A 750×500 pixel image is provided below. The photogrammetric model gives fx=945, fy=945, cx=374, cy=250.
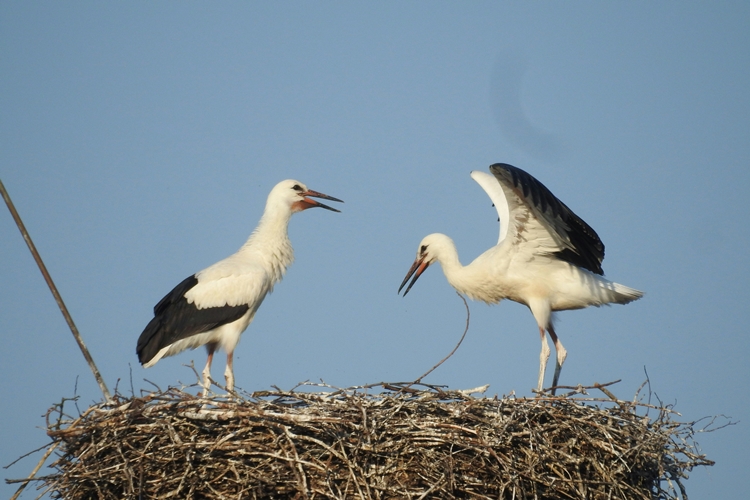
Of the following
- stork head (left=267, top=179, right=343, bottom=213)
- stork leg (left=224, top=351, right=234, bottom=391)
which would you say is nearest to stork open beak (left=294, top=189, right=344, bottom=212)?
stork head (left=267, top=179, right=343, bottom=213)

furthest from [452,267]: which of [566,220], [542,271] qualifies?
[566,220]

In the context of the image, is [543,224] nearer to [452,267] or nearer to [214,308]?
[452,267]

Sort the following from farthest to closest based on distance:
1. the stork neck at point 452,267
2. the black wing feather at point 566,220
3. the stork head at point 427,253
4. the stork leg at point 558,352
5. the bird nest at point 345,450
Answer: the stork head at point 427,253, the stork neck at point 452,267, the stork leg at point 558,352, the black wing feather at point 566,220, the bird nest at point 345,450

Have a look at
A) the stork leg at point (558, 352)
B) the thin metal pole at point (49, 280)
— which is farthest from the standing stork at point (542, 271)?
the thin metal pole at point (49, 280)

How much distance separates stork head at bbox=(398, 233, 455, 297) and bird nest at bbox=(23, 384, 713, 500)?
2509 millimetres

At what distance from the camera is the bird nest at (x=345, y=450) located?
5.45 meters

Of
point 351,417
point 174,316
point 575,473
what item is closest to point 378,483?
point 351,417

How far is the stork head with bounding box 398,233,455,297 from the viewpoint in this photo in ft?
26.9

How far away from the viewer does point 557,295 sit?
25.0ft

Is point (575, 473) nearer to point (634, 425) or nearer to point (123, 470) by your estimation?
point (634, 425)

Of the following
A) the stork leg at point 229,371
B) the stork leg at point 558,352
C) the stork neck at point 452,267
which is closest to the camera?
the stork leg at point 229,371

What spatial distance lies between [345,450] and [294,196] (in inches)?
125

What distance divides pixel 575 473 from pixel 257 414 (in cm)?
192

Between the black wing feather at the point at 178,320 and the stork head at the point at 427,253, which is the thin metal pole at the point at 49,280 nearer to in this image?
the black wing feather at the point at 178,320
